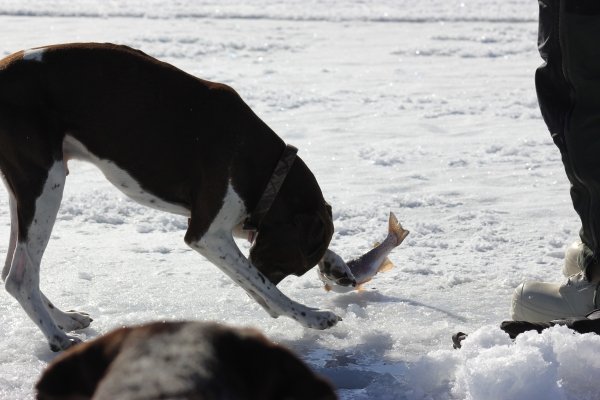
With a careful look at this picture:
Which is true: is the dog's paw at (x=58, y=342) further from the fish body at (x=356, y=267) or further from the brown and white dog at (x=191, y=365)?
the brown and white dog at (x=191, y=365)

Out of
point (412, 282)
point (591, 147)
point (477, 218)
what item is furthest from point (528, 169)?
point (591, 147)

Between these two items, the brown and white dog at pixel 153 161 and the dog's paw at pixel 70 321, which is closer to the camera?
the brown and white dog at pixel 153 161

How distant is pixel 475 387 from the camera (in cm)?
343

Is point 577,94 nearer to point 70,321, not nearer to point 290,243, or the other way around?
point 290,243

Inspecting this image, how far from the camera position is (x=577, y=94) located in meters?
4.25

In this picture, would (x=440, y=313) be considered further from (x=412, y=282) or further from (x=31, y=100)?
(x=31, y=100)

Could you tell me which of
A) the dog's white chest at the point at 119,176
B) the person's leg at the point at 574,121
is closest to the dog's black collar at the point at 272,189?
the dog's white chest at the point at 119,176

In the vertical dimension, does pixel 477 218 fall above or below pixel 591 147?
below

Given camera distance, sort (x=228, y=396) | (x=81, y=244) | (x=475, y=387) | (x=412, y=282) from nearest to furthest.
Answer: (x=228, y=396)
(x=475, y=387)
(x=412, y=282)
(x=81, y=244)

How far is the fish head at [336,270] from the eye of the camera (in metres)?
4.68

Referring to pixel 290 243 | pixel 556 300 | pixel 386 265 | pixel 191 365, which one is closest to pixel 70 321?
pixel 290 243

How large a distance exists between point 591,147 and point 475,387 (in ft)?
4.38

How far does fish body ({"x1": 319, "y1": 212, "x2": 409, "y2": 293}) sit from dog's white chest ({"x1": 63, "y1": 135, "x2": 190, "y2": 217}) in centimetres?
69

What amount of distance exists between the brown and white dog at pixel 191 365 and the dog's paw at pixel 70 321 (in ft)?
9.31
